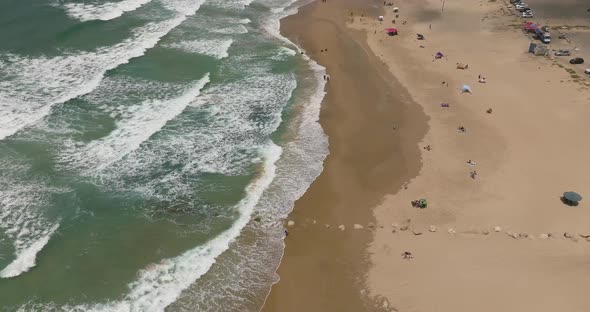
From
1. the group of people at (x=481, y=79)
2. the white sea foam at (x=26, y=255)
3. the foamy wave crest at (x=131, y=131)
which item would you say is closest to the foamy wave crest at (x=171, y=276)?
the white sea foam at (x=26, y=255)

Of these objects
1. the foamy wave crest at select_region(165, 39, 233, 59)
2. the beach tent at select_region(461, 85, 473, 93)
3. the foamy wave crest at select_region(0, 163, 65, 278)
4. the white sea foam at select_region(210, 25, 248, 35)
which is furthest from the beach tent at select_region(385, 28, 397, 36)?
the foamy wave crest at select_region(0, 163, 65, 278)

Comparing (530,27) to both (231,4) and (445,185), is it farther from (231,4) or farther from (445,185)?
(231,4)

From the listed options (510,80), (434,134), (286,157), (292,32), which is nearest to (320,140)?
(286,157)

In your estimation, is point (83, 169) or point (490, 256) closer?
point (490, 256)

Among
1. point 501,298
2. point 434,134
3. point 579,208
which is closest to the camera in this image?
point 501,298

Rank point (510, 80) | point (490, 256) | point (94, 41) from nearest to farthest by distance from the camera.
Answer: point (490, 256) < point (510, 80) < point (94, 41)

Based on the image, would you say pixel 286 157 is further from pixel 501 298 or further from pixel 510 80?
Answer: pixel 510 80

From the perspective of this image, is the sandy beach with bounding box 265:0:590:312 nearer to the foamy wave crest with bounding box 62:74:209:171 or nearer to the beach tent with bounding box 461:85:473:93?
the beach tent with bounding box 461:85:473:93
